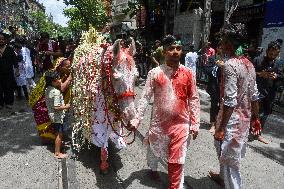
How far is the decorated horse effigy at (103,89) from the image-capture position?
478cm

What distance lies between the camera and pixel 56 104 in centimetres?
612

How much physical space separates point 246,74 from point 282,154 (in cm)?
341

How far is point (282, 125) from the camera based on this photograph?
905 cm

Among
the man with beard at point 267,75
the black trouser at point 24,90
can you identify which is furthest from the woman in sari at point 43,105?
the black trouser at point 24,90

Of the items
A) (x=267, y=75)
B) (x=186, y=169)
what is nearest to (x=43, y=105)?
(x=186, y=169)

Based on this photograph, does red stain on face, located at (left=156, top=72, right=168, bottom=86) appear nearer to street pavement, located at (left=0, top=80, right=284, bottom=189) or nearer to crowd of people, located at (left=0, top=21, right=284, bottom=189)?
crowd of people, located at (left=0, top=21, right=284, bottom=189)

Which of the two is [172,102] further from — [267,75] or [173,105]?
[267,75]

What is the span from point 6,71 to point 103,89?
5677mm

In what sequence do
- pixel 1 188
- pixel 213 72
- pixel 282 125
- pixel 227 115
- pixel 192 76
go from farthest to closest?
1. pixel 282 125
2. pixel 213 72
3. pixel 1 188
4. pixel 192 76
5. pixel 227 115

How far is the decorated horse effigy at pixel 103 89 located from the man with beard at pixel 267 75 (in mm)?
2799

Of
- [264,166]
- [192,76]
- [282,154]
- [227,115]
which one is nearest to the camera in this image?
[227,115]

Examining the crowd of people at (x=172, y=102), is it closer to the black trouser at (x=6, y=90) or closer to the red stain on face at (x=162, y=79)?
the red stain on face at (x=162, y=79)

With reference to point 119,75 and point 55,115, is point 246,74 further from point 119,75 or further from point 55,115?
point 55,115

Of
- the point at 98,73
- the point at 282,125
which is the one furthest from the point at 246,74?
the point at 282,125
